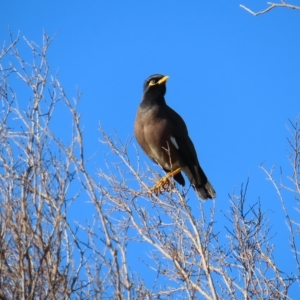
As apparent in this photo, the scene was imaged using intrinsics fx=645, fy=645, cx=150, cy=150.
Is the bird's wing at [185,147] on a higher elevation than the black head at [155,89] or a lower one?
lower

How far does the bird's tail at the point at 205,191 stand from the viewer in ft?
26.8

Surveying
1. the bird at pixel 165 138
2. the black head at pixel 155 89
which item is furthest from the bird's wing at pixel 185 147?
the black head at pixel 155 89

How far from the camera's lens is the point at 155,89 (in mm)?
8820

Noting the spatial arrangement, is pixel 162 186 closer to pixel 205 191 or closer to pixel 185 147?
pixel 205 191

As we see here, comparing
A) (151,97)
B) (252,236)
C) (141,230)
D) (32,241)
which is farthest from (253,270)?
(151,97)

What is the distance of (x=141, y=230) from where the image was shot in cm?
584

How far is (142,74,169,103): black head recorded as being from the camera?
875 centimetres

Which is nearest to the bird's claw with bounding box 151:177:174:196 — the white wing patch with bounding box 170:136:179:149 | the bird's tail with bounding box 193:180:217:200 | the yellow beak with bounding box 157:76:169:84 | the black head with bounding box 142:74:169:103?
the bird's tail with bounding box 193:180:217:200

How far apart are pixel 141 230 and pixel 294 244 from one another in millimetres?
1415

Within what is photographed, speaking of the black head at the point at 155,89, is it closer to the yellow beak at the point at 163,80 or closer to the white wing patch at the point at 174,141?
the yellow beak at the point at 163,80

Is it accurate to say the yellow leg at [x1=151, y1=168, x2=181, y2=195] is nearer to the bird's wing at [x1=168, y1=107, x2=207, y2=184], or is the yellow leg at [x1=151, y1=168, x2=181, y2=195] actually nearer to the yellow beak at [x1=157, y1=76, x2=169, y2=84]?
the bird's wing at [x1=168, y1=107, x2=207, y2=184]

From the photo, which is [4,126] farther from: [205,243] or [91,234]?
[205,243]

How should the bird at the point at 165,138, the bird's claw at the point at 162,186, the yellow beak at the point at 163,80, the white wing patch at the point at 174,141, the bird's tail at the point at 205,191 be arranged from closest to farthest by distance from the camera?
the bird's claw at the point at 162,186 → the bird's tail at the point at 205,191 → the bird at the point at 165,138 → the white wing patch at the point at 174,141 → the yellow beak at the point at 163,80

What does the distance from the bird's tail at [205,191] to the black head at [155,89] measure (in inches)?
51.7
